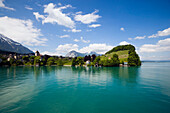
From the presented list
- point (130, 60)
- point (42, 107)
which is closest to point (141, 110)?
point (42, 107)

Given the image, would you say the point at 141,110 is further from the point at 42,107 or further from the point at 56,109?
the point at 42,107

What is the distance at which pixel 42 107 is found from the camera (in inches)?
527

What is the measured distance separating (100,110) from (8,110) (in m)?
13.4

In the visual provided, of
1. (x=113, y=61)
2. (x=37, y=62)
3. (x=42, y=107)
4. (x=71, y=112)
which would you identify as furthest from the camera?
(x=37, y=62)

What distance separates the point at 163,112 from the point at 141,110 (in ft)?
9.37

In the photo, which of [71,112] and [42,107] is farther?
[42,107]

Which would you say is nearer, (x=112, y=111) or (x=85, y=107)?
(x=112, y=111)

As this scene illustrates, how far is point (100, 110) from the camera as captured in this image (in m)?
12.6

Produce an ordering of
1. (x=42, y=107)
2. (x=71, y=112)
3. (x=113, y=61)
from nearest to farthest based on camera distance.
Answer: (x=71, y=112), (x=42, y=107), (x=113, y=61)

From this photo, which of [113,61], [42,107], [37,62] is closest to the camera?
[42,107]

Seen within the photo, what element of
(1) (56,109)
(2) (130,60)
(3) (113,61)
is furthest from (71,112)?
(2) (130,60)

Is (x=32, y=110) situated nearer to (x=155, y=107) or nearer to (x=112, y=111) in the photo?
(x=112, y=111)

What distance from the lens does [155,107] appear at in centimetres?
1356

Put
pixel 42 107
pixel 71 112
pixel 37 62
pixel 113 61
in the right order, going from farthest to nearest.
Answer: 1. pixel 37 62
2. pixel 113 61
3. pixel 42 107
4. pixel 71 112
